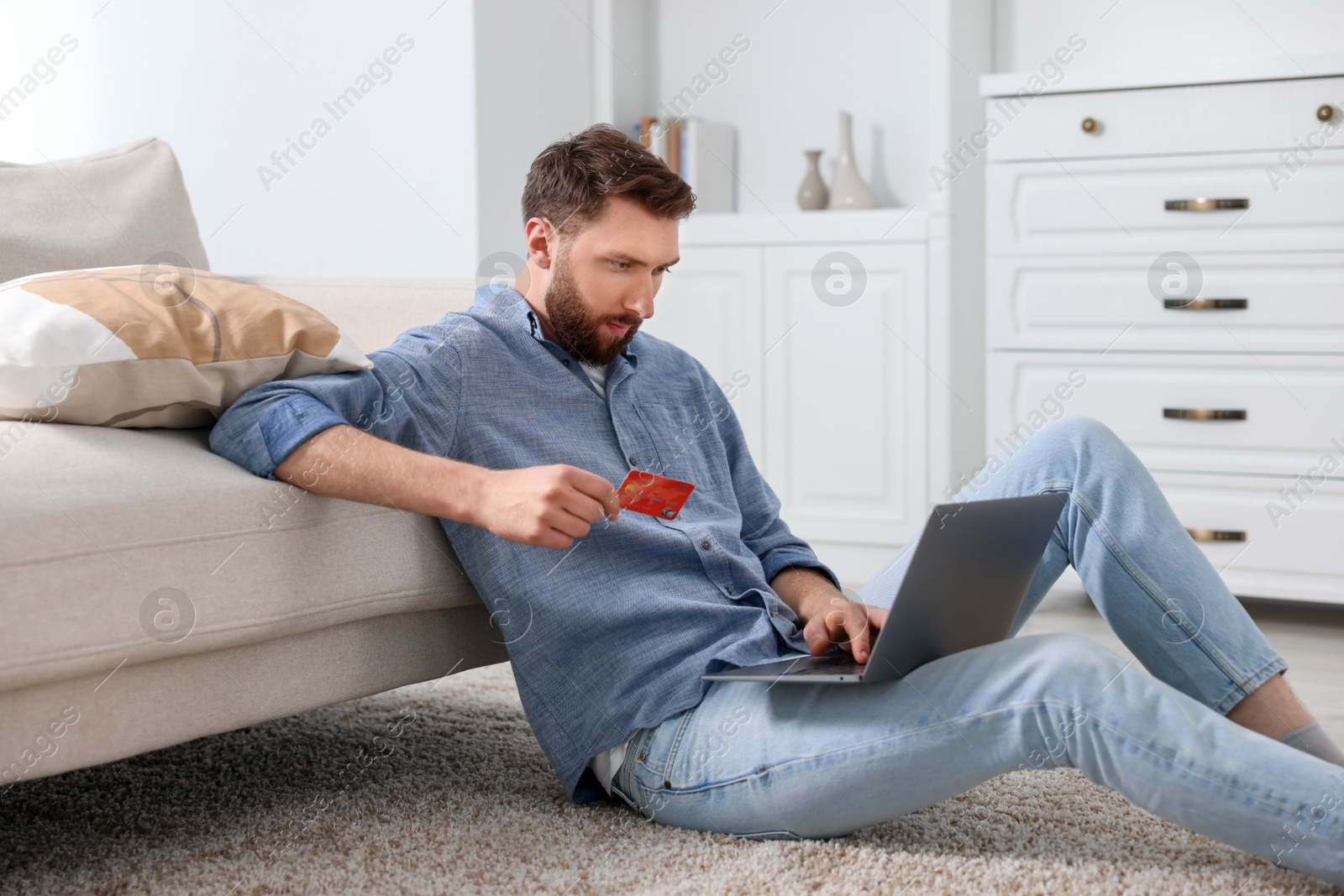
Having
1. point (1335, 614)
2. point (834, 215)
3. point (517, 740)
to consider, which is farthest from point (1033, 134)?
point (517, 740)

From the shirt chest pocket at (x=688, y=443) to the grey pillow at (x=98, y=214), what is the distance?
819mm

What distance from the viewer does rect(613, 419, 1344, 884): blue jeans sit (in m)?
1.06

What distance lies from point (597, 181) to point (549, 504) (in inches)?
16.9

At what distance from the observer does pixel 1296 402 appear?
8.36ft

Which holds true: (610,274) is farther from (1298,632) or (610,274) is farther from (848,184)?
(848,184)

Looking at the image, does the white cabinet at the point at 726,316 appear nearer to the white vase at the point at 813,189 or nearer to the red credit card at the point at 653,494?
the white vase at the point at 813,189

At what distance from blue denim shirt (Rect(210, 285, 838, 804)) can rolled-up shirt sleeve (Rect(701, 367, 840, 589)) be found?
81mm

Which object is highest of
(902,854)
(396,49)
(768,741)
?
(396,49)

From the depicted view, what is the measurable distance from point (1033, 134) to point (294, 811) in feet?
6.85

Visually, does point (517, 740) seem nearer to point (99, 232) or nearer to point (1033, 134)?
point (99, 232)

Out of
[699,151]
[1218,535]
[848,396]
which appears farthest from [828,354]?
[1218,535]

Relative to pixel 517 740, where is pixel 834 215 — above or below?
above

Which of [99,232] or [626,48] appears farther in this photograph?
[626,48]

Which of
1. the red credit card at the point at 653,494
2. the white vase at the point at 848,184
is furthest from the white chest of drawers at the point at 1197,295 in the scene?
the red credit card at the point at 653,494
